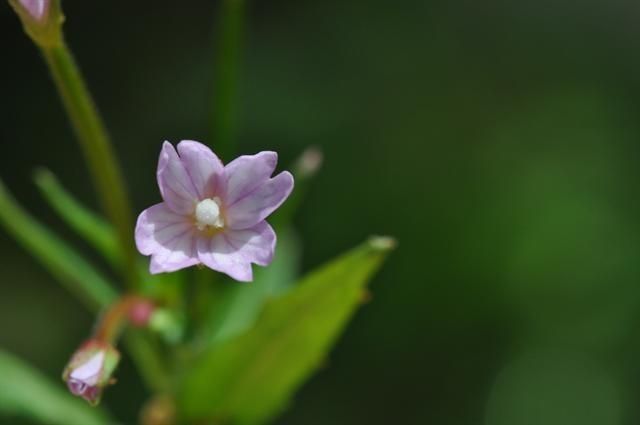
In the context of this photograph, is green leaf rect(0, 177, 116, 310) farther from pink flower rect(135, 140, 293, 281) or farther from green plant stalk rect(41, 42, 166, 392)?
pink flower rect(135, 140, 293, 281)

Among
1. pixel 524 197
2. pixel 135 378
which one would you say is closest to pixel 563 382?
pixel 524 197

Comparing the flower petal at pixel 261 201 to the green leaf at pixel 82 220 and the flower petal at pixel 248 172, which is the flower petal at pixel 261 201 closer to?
the flower petal at pixel 248 172

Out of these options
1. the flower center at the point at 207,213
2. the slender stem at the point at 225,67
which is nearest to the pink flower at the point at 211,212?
the flower center at the point at 207,213

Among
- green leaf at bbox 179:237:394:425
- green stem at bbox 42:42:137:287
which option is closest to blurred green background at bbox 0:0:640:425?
green leaf at bbox 179:237:394:425

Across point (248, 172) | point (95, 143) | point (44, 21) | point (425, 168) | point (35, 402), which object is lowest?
point (248, 172)

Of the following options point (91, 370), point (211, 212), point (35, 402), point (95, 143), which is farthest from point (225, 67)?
point (35, 402)

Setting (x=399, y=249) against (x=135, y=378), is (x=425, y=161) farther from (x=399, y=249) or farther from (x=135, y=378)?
(x=135, y=378)

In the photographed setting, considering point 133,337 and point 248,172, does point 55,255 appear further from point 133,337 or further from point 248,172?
point 248,172
